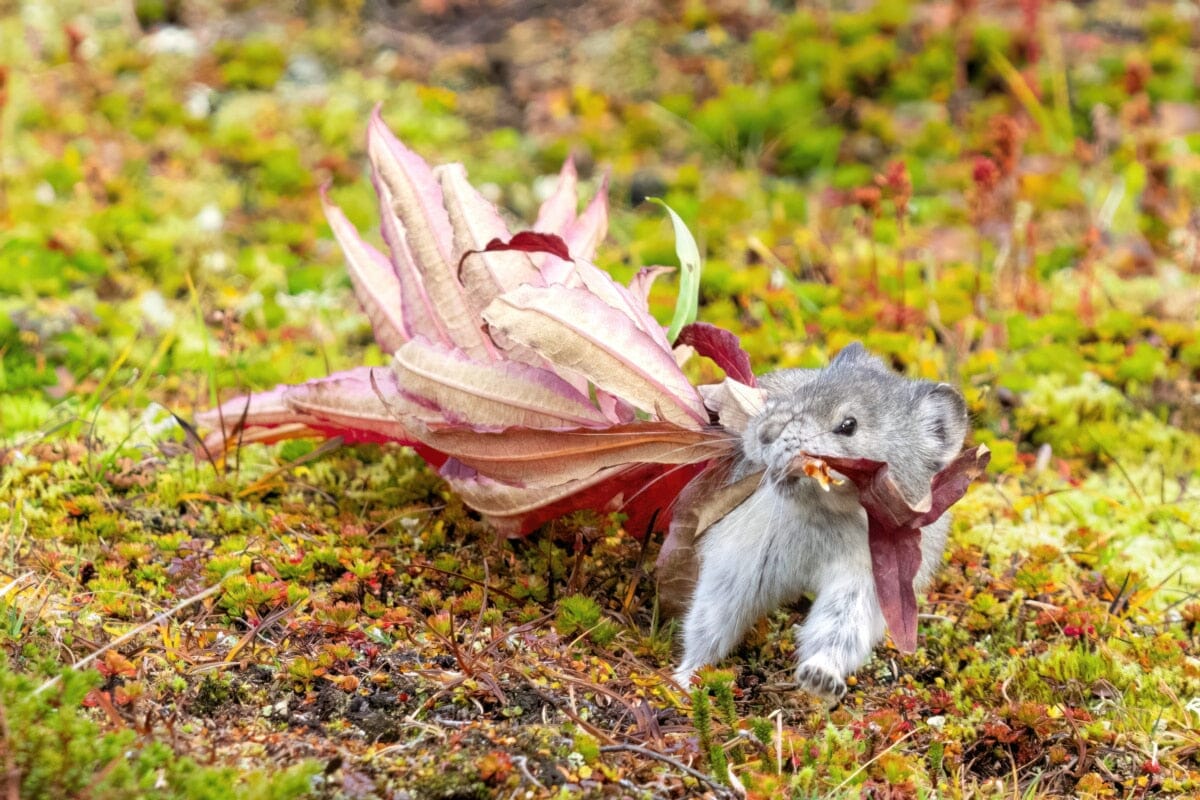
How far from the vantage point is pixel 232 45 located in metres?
10.6

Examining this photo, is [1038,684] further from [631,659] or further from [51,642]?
[51,642]

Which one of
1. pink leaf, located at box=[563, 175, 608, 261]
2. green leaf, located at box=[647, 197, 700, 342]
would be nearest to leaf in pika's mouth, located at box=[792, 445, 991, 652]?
green leaf, located at box=[647, 197, 700, 342]

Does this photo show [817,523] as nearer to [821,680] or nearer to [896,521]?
[896,521]

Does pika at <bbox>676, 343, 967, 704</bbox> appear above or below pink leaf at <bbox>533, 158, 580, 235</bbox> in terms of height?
below

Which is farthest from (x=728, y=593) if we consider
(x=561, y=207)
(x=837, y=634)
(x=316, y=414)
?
(x=561, y=207)

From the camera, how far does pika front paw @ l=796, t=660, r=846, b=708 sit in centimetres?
392

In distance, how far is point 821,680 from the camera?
392 centimetres

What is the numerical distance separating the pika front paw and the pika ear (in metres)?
0.93

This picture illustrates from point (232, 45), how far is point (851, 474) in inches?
331

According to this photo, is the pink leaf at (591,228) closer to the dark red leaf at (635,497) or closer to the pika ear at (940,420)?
the dark red leaf at (635,497)

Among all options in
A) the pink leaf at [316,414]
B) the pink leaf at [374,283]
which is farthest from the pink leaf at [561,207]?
the pink leaf at [316,414]

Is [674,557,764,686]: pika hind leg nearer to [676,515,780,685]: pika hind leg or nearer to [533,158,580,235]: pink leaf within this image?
[676,515,780,685]: pika hind leg

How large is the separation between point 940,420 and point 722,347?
86cm

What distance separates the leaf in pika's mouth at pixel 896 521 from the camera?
3980mm
